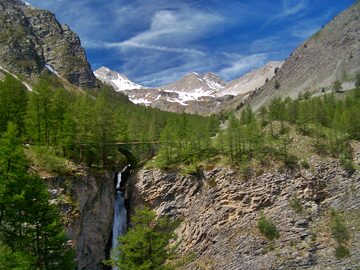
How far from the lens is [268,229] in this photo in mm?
53031

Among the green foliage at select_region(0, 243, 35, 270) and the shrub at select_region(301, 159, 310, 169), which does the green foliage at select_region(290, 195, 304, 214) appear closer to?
the shrub at select_region(301, 159, 310, 169)

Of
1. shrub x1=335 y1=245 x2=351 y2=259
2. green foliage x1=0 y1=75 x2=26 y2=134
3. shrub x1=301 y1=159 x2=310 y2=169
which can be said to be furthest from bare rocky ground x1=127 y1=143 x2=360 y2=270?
green foliage x1=0 y1=75 x2=26 y2=134

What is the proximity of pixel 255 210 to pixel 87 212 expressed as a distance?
22.9 metres

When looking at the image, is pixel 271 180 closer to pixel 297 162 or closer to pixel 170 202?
pixel 297 162

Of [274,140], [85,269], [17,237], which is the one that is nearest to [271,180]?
[274,140]

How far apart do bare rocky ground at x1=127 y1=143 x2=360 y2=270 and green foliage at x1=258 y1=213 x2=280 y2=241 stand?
2.10 feet

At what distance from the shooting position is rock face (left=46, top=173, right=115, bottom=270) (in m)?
48.3

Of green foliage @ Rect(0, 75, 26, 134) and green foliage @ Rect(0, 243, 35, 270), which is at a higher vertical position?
green foliage @ Rect(0, 75, 26, 134)

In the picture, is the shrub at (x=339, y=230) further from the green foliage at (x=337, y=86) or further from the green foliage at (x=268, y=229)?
the green foliage at (x=337, y=86)

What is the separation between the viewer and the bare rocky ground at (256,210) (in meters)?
50.5

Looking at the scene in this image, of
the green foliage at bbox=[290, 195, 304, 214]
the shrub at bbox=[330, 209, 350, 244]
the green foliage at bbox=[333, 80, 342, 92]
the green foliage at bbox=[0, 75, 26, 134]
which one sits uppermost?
the green foliage at bbox=[333, 80, 342, 92]

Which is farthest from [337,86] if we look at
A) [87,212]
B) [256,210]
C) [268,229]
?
[87,212]

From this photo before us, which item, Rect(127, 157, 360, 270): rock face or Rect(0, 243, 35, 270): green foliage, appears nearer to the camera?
Rect(0, 243, 35, 270): green foliage

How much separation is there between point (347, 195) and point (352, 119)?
19907mm
